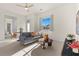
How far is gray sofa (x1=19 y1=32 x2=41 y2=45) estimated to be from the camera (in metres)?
2.02

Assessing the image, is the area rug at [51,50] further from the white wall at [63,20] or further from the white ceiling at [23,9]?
the white ceiling at [23,9]

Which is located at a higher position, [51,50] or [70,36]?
[70,36]

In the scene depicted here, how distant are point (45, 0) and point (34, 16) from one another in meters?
0.27

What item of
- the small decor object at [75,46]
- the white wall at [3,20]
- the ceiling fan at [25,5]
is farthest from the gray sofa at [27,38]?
the small decor object at [75,46]

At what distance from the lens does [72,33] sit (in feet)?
6.43

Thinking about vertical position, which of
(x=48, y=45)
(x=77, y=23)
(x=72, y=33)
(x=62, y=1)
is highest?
(x=62, y=1)

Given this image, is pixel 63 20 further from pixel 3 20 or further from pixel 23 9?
pixel 3 20

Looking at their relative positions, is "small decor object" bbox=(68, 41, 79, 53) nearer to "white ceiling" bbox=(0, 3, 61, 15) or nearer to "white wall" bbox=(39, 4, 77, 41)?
"white wall" bbox=(39, 4, 77, 41)

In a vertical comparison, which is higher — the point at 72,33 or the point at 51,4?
the point at 51,4

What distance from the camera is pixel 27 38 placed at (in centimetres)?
203

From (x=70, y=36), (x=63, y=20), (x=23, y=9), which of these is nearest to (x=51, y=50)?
(x=70, y=36)

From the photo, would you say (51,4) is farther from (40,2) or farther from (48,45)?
(48,45)

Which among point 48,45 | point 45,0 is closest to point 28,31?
point 48,45

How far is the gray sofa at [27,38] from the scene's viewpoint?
2020 mm
